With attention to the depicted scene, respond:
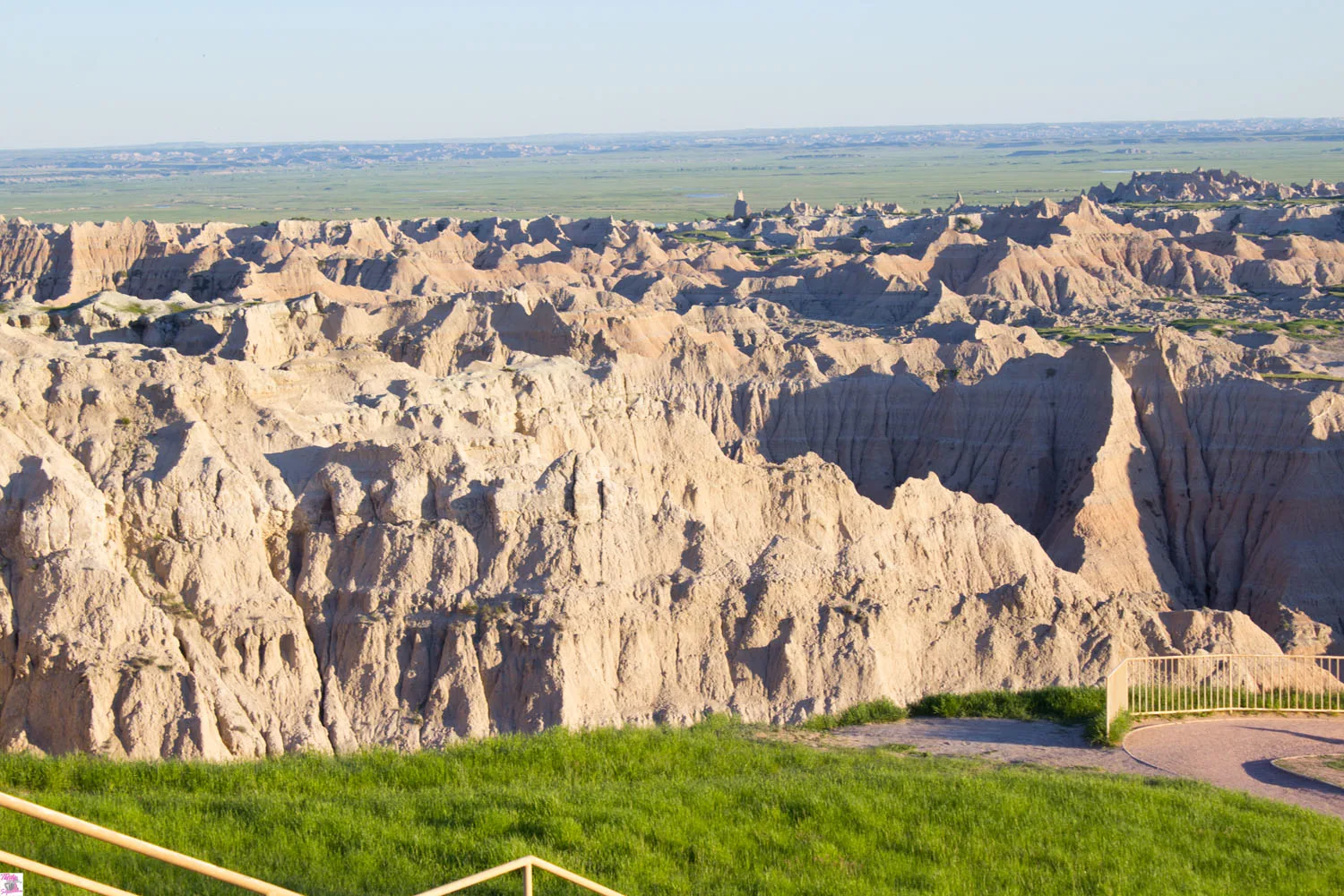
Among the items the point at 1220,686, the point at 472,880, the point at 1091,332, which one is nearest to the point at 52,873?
the point at 472,880

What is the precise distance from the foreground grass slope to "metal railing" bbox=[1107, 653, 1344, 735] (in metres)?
3.60

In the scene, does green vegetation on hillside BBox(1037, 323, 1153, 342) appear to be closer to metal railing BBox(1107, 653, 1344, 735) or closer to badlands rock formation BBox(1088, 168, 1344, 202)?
metal railing BBox(1107, 653, 1344, 735)

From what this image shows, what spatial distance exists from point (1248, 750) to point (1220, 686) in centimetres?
397

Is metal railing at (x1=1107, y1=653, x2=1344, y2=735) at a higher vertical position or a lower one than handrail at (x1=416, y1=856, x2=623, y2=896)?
lower

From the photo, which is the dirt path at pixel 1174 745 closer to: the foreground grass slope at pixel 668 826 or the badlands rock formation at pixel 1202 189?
the foreground grass slope at pixel 668 826

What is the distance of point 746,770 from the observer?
1402cm

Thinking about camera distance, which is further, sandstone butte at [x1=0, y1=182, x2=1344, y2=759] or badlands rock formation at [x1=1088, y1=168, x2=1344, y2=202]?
badlands rock formation at [x1=1088, y1=168, x2=1344, y2=202]

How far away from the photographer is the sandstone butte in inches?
868

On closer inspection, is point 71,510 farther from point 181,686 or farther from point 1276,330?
point 1276,330

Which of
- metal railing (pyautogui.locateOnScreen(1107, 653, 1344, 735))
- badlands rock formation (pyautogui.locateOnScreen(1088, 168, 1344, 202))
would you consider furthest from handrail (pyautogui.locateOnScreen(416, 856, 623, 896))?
badlands rock formation (pyautogui.locateOnScreen(1088, 168, 1344, 202))

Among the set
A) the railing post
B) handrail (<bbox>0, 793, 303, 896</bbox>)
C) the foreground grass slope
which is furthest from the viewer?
the railing post

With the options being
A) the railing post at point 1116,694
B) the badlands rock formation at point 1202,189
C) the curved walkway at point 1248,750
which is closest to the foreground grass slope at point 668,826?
the curved walkway at point 1248,750

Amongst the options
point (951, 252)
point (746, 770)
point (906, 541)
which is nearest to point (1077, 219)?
point (951, 252)

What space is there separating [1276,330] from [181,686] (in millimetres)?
69408
